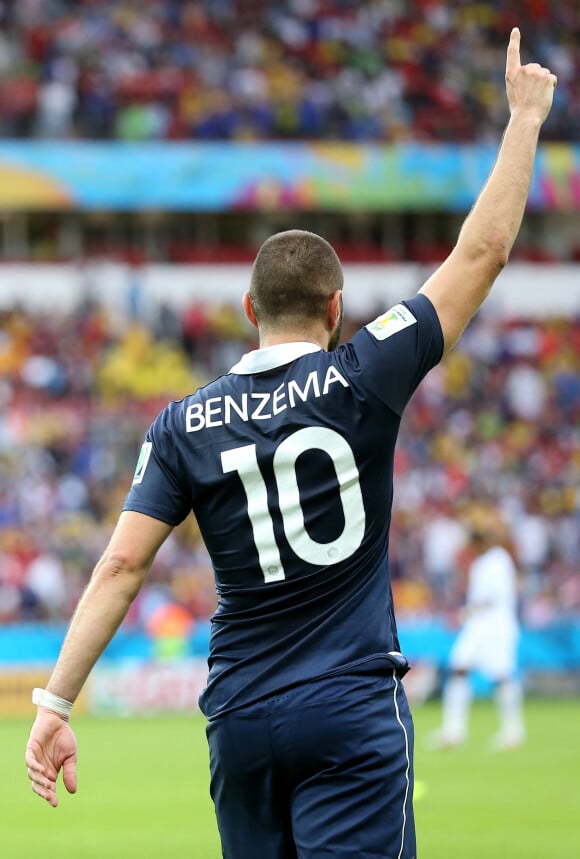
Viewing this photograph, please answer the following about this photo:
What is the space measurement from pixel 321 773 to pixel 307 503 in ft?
2.06

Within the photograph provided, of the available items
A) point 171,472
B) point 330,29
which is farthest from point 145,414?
point 171,472

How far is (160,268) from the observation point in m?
30.5

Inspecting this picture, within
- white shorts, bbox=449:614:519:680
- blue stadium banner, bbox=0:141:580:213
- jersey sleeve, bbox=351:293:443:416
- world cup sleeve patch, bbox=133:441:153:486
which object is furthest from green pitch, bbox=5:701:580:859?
blue stadium banner, bbox=0:141:580:213

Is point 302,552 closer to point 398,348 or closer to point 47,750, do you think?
point 398,348

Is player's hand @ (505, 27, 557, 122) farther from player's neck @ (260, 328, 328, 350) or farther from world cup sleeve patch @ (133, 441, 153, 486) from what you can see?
world cup sleeve patch @ (133, 441, 153, 486)

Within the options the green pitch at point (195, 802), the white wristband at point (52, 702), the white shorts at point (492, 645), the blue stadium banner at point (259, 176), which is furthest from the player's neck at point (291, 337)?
the blue stadium banner at point (259, 176)

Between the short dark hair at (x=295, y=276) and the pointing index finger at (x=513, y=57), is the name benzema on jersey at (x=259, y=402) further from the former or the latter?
the pointing index finger at (x=513, y=57)

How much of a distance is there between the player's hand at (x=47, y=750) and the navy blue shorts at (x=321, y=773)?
15.1 inches

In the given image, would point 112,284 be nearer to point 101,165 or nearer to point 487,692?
point 101,165

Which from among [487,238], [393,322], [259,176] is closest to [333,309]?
[393,322]

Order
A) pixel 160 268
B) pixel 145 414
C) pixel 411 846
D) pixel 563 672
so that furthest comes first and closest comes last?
pixel 160 268, pixel 145 414, pixel 563 672, pixel 411 846

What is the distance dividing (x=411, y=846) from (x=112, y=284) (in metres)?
26.3

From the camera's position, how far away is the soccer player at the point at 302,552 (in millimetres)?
3572

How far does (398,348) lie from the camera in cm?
361
